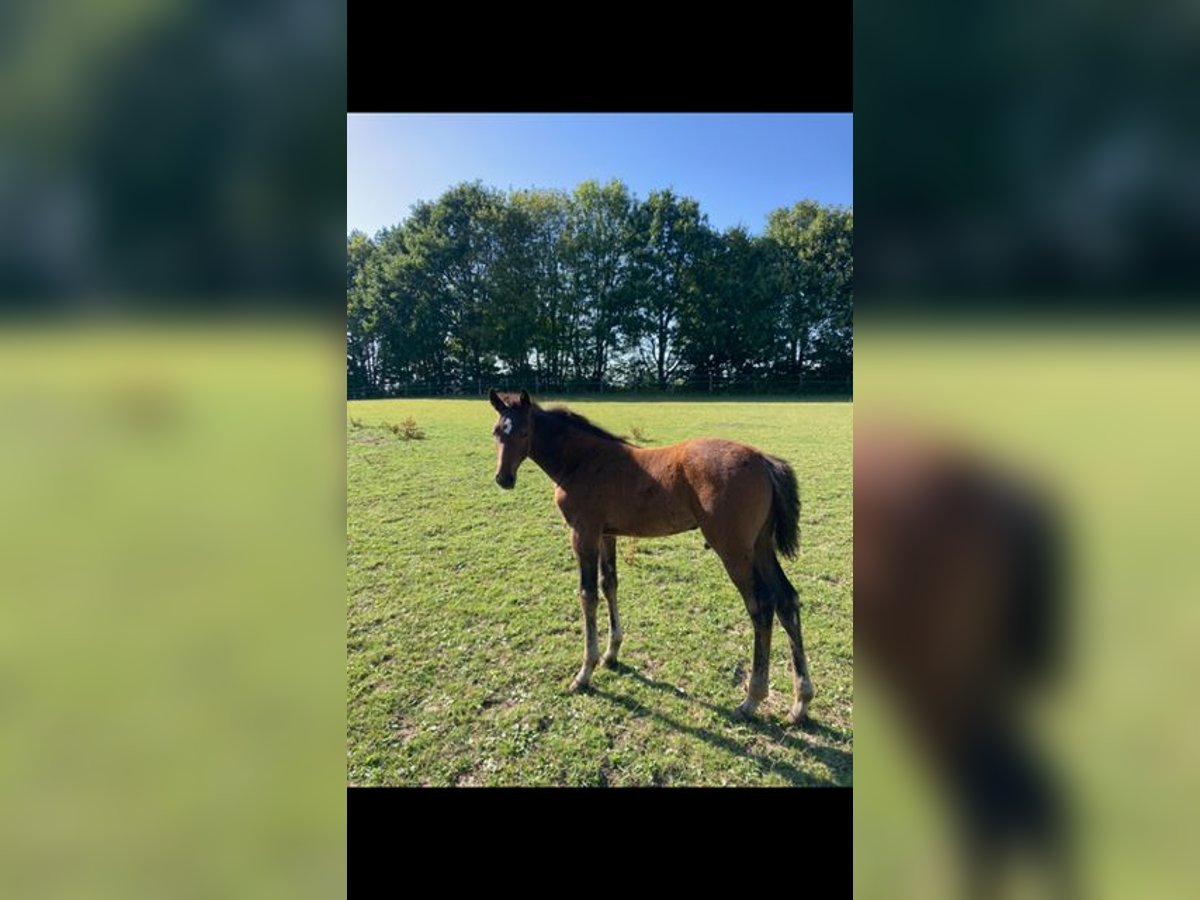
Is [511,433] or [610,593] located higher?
[511,433]

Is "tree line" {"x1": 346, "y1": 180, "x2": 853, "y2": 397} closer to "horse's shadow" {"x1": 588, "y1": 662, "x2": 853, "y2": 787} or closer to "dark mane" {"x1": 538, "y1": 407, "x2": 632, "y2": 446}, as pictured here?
"dark mane" {"x1": 538, "y1": 407, "x2": 632, "y2": 446}

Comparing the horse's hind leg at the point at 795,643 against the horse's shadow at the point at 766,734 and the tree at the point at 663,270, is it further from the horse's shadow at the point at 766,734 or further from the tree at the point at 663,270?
the tree at the point at 663,270

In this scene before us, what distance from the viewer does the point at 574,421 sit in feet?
12.7

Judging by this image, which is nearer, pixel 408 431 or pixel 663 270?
pixel 408 431

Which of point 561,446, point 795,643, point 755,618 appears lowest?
point 795,643

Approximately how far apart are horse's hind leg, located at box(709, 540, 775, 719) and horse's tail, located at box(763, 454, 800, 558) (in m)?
0.28

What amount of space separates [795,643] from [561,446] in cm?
212
